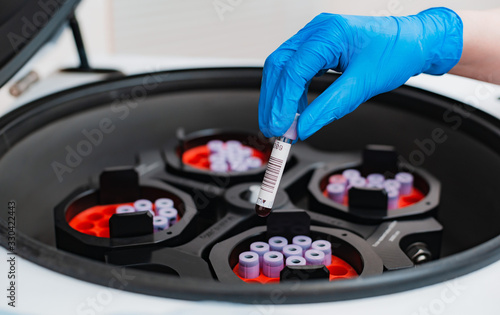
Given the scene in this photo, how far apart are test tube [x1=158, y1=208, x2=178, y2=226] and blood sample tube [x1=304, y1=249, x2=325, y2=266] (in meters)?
0.27

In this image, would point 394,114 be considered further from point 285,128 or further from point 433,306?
point 433,306

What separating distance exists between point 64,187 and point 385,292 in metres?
0.80

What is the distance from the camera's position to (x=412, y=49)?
0.96 metres

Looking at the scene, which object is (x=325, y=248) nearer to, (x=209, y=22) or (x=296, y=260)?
(x=296, y=260)

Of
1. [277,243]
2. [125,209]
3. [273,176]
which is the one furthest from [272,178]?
[125,209]

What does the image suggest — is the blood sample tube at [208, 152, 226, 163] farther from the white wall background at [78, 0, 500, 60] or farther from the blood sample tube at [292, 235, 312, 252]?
the white wall background at [78, 0, 500, 60]

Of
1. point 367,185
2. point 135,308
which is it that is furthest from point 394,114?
point 135,308

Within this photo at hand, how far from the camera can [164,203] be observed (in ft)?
3.48

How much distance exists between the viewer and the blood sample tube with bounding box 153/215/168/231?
0.98 m

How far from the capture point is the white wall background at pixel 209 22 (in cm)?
276

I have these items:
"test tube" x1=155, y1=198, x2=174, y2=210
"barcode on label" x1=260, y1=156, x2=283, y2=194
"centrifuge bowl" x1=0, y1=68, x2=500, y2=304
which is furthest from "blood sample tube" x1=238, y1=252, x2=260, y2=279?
"centrifuge bowl" x1=0, y1=68, x2=500, y2=304

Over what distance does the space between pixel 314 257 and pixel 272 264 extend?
7cm

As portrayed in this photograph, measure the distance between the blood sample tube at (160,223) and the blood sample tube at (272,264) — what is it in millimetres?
209

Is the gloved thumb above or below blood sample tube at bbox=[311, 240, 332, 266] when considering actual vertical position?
above
